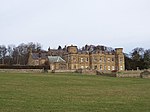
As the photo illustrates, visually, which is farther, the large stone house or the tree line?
the tree line

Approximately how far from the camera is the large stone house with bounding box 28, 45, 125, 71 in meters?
96.4

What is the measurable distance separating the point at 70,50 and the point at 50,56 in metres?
6.70

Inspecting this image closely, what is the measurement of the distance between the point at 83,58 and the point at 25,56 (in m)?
32.4

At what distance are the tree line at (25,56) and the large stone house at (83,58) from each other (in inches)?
263

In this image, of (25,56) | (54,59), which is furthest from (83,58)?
(25,56)

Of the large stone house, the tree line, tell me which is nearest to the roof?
the large stone house

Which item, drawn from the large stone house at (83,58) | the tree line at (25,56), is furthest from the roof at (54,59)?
the tree line at (25,56)

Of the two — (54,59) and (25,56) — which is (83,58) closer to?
(54,59)

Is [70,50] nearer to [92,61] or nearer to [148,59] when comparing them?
[92,61]

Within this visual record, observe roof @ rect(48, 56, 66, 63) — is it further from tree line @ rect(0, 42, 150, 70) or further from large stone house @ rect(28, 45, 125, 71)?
tree line @ rect(0, 42, 150, 70)

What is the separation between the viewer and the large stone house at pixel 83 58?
96.4 metres

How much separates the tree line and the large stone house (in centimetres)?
A: 668

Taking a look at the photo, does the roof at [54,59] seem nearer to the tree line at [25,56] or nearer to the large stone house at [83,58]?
the large stone house at [83,58]

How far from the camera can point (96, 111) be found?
546 inches
